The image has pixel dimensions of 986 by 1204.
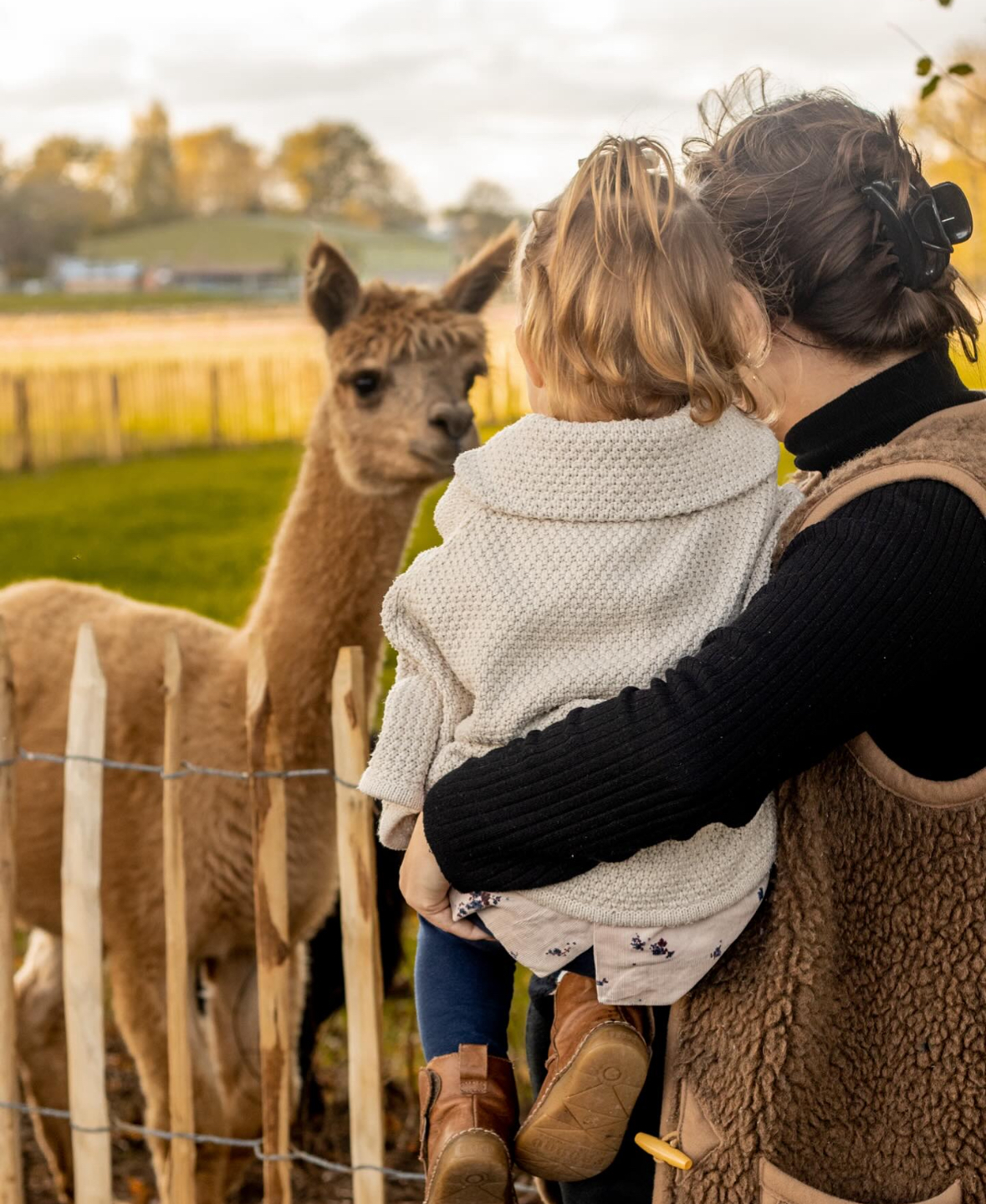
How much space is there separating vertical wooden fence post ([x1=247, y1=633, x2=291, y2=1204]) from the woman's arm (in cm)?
150

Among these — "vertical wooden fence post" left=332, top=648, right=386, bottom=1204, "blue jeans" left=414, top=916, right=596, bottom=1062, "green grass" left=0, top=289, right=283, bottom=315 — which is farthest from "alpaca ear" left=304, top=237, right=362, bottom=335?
"green grass" left=0, top=289, right=283, bottom=315

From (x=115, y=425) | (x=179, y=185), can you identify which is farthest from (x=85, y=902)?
(x=179, y=185)

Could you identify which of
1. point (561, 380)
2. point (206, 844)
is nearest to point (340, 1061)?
point (206, 844)

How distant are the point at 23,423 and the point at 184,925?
58.6ft

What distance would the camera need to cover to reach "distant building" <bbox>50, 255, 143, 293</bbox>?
66562mm

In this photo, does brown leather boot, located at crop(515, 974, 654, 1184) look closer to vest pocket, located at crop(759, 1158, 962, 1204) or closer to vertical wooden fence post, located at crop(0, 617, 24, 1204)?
vest pocket, located at crop(759, 1158, 962, 1204)

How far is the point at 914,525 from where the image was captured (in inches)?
48.9

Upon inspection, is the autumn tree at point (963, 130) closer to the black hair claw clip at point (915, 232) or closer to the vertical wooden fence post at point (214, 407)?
the black hair claw clip at point (915, 232)

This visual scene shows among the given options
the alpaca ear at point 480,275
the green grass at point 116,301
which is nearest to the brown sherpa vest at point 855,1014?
the alpaca ear at point 480,275

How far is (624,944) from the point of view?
Result: 1467mm

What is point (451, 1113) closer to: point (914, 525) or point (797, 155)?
point (914, 525)

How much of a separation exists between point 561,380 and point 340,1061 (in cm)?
375

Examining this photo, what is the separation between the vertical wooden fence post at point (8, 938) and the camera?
293cm

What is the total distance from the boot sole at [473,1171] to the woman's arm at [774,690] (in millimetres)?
388
